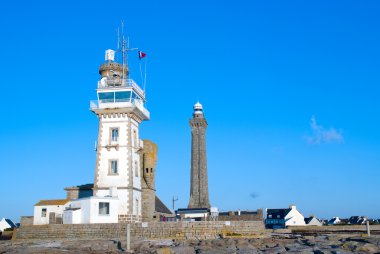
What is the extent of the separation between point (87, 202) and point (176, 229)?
7487 millimetres

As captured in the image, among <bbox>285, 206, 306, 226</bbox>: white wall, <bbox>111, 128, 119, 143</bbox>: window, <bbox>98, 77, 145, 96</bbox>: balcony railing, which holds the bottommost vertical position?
<bbox>285, 206, 306, 226</bbox>: white wall

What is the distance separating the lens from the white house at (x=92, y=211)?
33.7 m

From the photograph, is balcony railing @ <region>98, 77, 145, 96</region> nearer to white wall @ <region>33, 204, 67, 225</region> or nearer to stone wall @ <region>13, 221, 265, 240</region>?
white wall @ <region>33, 204, 67, 225</region>

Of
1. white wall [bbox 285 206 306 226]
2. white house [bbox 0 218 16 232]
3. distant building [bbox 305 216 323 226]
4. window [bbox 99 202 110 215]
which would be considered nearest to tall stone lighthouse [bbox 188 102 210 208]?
white wall [bbox 285 206 306 226]

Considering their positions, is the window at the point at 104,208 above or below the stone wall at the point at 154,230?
above

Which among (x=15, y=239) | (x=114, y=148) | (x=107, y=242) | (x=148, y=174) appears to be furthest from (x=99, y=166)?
(x=107, y=242)

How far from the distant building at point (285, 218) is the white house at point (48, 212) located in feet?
155

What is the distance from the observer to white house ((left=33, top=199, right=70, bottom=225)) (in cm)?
3594

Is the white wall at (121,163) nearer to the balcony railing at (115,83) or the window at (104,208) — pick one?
the window at (104,208)

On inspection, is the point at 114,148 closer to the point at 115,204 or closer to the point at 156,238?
the point at 115,204

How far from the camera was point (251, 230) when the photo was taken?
31.8 m

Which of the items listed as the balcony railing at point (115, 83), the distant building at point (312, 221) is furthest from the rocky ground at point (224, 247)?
the distant building at point (312, 221)

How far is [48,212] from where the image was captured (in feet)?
119

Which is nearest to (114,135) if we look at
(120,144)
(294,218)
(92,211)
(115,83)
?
(120,144)
